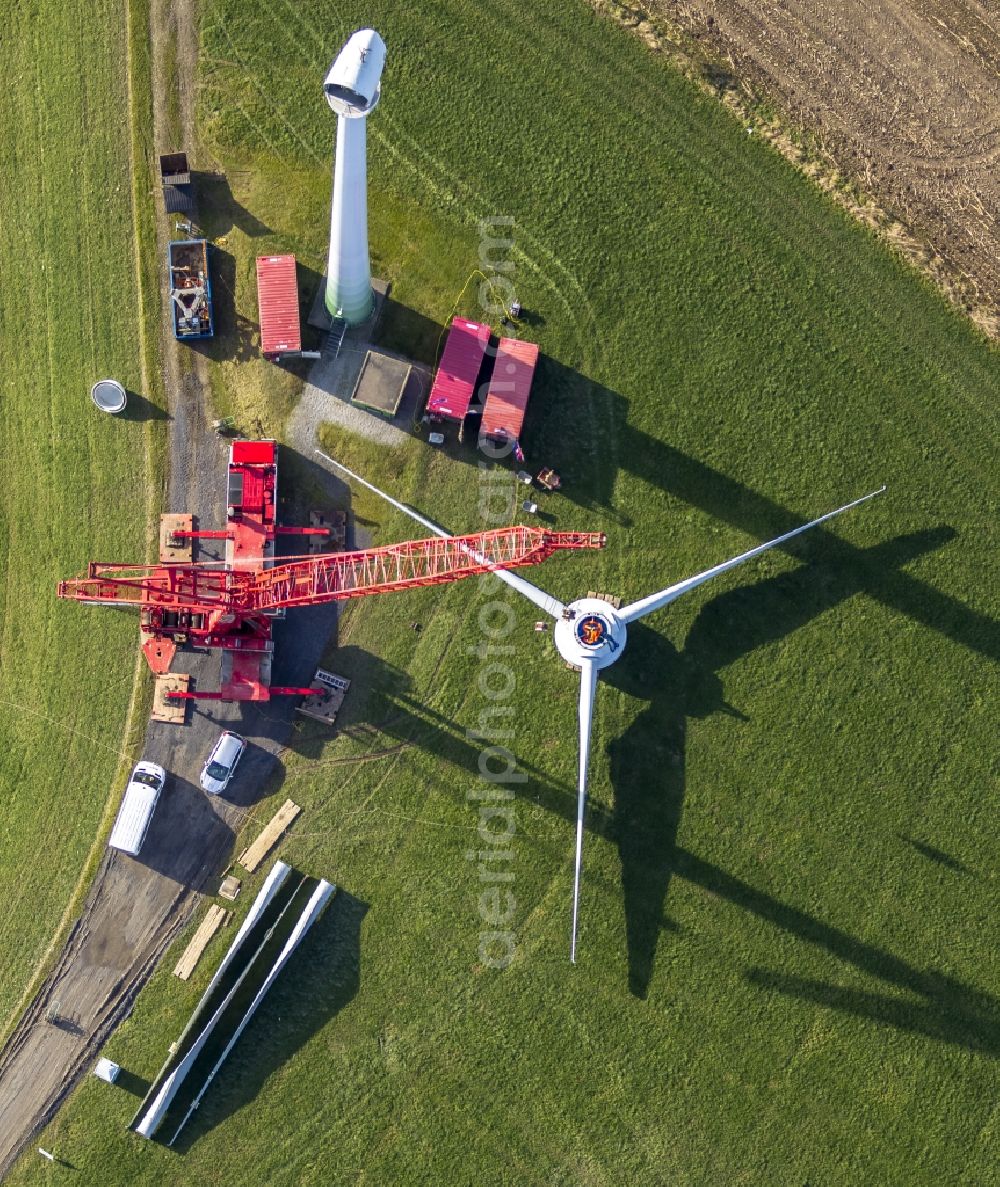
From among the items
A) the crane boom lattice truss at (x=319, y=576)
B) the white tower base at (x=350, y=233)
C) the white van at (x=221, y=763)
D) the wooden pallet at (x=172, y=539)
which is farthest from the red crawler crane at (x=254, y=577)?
the white tower base at (x=350, y=233)

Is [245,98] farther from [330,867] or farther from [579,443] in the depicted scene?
[330,867]

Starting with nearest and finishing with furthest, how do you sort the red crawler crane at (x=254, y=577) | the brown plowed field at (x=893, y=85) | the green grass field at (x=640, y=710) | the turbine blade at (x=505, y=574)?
the red crawler crane at (x=254, y=577), the turbine blade at (x=505, y=574), the green grass field at (x=640, y=710), the brown plowed field at (x=893, y=85)

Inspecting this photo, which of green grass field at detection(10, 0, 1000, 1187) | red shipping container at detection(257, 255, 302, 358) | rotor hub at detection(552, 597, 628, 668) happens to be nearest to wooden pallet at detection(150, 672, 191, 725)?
green grass field at detection(10, 0, 1000, 1187)

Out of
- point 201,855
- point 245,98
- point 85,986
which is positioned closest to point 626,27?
point 245,98

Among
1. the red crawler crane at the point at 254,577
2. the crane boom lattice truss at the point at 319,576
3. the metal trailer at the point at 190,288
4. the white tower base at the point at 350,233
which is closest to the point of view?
the white tower base at the point at 350,233

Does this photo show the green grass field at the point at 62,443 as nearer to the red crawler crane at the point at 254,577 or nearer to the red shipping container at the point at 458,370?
the red crawler crane at the point at 254,577

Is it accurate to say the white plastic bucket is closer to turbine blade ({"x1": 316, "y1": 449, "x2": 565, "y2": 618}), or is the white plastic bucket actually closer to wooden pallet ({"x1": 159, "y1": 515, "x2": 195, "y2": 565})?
wooden pallet ({"x1": 159, "y1": 515, "x2": 195, "y2": 565})
